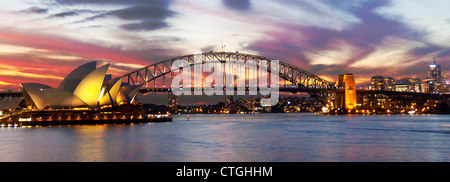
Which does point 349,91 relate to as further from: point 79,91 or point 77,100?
point 79,91

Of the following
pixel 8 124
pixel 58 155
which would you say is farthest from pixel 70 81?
pixel 58 155

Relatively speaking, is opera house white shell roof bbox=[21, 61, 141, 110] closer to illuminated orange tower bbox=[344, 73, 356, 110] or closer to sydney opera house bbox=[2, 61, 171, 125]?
sydney opera house bbox=[2, 61, 171, 125]

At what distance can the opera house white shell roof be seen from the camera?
49.9 metres

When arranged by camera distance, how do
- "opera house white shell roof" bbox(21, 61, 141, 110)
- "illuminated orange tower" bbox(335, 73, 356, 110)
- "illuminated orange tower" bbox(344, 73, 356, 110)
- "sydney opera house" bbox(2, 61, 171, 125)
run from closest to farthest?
1. "opera house white shell roof" bbox(21, 61, 141, 110)
2. "sydney opera house" bbox(2, 61, 171, 125)
3. "illuminated orange tower" bbox(344, 73, 356, 110)
4. "illuminated orange tower" bbox(335, 73, 356, 110)

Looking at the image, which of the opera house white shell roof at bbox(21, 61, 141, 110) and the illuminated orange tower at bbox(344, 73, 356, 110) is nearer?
the opera house white shell roof at bbox(21, 61, 141, 110)

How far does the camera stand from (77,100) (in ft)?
173

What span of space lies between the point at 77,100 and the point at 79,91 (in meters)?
2.14

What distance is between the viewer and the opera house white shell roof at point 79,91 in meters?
49.9

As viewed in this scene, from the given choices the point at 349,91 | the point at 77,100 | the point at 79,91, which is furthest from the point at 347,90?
the point at 79,91

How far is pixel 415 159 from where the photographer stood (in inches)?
721

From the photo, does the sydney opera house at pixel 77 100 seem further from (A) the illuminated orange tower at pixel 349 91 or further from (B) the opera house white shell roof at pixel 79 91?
(A) the illuminated orange tower at pixel 349 91

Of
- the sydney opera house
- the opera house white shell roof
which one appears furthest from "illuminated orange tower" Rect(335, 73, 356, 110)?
the opera house white shell roof

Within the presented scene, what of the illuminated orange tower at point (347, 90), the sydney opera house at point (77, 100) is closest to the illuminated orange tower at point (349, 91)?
the illuminated orange tower at point (347, 90)
